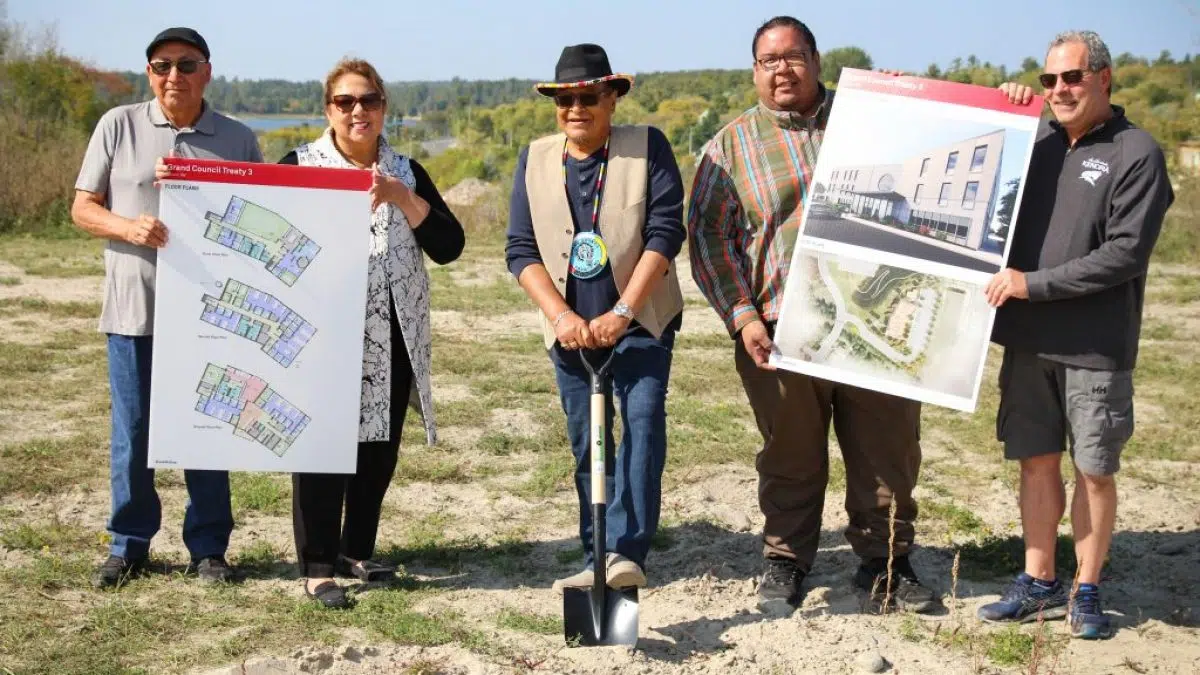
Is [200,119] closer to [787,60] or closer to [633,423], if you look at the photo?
[633,423]

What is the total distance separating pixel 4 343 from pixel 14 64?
19.9 meters

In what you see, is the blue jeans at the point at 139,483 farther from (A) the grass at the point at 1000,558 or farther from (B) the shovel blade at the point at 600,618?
(A) the grass at the point at 1000,558

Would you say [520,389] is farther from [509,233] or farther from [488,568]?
[509,233]

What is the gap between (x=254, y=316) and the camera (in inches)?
182

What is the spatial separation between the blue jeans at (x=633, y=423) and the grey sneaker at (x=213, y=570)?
1642 millimetres

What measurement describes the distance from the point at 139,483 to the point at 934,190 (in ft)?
11.0

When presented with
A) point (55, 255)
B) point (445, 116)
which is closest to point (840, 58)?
point (445, 116)

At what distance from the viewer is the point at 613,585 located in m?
4.45

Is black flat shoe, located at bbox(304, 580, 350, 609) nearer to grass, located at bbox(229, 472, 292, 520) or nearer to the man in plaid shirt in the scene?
grass, located at bbox(229, 472, 292, 520)

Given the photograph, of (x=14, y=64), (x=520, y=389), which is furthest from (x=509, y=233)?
(x=14, y=64)

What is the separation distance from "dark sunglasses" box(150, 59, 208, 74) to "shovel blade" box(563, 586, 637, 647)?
2.48 metres

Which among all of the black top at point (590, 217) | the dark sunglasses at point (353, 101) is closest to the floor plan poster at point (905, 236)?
the black top at point (590, 217)

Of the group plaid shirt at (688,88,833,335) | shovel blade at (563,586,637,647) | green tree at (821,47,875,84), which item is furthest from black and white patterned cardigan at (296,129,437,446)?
green tree at (821,47,875,84)

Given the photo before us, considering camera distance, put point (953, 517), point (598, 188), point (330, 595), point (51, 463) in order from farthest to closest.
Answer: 1. point (51, 463)
2. point (953, 517)
3. point (330, 595)
4. point (598, 188)
